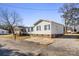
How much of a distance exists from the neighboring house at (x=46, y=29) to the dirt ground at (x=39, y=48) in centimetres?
12

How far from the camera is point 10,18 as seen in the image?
420 centimetres

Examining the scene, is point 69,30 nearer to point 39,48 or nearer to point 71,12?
point 71,12

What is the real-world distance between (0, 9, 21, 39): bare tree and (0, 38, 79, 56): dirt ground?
0.17m

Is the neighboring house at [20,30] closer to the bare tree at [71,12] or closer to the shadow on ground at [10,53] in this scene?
the shadow on ground at [10,53]

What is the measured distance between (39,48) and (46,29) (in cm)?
28

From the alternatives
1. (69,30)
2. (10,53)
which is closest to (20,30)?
(10,53)

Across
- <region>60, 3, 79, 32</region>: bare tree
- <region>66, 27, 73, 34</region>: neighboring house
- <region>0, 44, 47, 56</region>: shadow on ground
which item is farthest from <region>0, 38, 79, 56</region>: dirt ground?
<region>60, 3, 79, 32</region>: bare tree

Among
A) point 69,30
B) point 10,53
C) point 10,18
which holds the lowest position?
point 10,53

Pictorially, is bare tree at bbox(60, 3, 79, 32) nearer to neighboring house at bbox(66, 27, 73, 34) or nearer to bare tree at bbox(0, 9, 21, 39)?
neighboring house at bbox(66, 27, 73, 34)

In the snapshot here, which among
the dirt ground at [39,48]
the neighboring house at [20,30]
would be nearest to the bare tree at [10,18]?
the neighboring house at [20,30]

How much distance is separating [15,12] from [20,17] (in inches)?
3.9

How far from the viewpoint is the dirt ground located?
417cm

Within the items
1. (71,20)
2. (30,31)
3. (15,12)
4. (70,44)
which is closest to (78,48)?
(70,44)

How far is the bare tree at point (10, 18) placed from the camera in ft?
13.7
